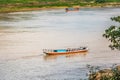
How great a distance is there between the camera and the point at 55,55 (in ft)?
160

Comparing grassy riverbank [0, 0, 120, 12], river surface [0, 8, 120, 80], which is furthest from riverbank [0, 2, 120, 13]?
river surface [0, 8, 120, 80]

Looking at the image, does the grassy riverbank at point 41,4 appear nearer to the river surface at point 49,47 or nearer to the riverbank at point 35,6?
the riverbank at point 35,6

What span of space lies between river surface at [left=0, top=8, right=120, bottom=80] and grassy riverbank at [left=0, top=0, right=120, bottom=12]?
28.7 metres

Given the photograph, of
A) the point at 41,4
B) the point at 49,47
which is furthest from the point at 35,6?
the point at 49,47

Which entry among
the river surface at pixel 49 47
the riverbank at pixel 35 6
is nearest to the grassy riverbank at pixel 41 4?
the riverbank at pixel 35 6

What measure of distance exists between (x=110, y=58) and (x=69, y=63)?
5382 mm

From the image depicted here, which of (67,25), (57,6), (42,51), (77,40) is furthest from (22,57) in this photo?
(57,6)

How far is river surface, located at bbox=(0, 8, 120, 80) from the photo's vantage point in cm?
3850

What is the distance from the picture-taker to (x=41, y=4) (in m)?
120

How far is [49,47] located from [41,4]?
6832cm

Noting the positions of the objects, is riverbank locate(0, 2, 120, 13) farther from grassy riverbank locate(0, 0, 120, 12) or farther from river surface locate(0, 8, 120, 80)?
river surface locate(0, 8, 120, 80)

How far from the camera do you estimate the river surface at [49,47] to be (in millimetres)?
38500

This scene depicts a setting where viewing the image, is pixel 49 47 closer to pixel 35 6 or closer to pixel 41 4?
pixel 35 6

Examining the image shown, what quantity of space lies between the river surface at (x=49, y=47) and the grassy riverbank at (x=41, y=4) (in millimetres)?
28711
